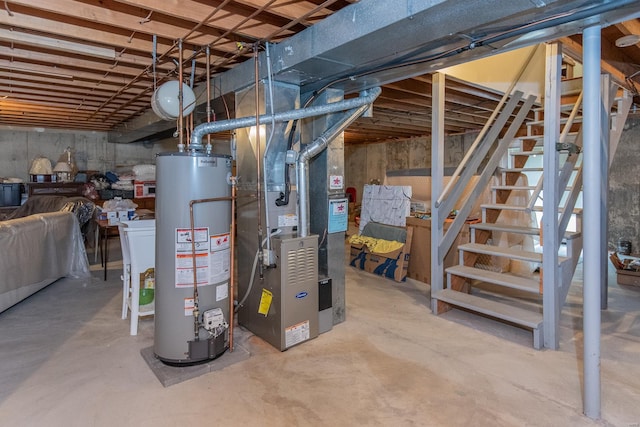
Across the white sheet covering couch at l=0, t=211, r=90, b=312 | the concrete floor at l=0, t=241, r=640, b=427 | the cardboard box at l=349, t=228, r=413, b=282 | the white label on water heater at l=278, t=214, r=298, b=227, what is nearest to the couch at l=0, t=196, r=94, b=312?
the white sheet covering couch at l=0, t=211, r=90, b=312

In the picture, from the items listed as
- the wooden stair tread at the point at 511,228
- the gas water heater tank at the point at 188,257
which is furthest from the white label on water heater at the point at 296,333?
the wooden stair tread at the point at 511,228

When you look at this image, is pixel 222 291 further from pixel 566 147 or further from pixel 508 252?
pixel 566 147

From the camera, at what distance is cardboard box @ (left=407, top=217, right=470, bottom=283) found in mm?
4332

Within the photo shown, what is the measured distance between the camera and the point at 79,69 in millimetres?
3398

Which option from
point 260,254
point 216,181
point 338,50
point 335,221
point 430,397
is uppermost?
point 338,50

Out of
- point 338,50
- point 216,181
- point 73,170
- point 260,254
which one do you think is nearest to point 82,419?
point 260,254

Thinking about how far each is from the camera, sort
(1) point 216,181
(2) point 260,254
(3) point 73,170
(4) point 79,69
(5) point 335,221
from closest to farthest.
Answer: (1) point 216,181
(2) point 260,254
(5) point 335,221
(4) point 79,69
(3) point 73,170

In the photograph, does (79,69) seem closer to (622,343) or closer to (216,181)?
(216,181)

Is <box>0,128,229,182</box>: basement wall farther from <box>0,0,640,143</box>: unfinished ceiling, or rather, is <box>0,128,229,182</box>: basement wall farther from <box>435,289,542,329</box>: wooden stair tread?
<box>435,289,542,329</box>: wooden stair tread

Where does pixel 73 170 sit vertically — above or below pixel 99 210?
above

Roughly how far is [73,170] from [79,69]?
15.0 feet

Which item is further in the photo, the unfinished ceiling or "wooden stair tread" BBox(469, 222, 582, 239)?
"wooden stair tread" BBox(469, 222, 582, 239)

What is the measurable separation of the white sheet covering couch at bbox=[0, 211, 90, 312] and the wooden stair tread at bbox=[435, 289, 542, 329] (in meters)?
3.95

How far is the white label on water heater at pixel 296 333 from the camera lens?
2646mm
